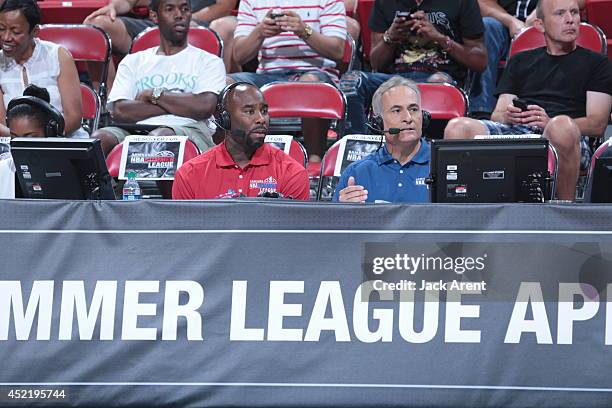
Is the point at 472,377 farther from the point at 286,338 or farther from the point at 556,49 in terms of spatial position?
the point at 556,49

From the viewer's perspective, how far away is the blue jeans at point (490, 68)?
7.51m

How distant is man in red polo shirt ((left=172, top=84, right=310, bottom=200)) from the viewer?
5402 millimetres

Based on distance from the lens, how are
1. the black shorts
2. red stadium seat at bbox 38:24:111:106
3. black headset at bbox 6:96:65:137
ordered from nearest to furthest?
black headset at bbox 6:96:65:137 → red stadium seat at bbox 38:24:111:106 → the black shorts

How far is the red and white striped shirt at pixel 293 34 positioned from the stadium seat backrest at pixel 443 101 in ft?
3.15

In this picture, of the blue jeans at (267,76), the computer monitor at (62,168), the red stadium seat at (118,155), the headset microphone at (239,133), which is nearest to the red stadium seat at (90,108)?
the blue jeans at (267,76)

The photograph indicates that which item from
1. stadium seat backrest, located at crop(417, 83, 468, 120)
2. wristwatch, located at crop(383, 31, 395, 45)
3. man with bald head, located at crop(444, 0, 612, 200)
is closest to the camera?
man with bald head, located at crop(444, 0, 612, 200)

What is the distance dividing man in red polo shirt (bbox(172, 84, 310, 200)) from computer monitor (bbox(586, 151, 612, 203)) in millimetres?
1565

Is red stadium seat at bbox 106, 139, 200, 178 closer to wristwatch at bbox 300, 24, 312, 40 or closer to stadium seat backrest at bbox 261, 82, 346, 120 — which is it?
stadium seat backrest at bbox 261, 82, 346, 120

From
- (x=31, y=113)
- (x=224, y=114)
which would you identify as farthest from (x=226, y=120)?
(x=31, y=113)

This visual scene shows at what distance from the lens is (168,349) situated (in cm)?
404

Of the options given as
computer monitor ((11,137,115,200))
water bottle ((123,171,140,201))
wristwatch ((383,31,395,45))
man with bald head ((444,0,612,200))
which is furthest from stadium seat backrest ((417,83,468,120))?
computer monitor ((11,137,115,200))

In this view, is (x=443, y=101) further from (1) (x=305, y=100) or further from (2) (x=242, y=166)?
(2) (x=242, y=166)

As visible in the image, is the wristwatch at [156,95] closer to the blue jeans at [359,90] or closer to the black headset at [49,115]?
the black headset at [49,115]

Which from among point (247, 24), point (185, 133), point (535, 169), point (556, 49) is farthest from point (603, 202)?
point (247, 24)
